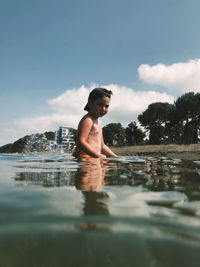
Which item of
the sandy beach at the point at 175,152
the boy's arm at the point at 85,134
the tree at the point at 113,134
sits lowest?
the sandy beach at the point at 175,152

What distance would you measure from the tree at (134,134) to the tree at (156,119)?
41.4ft

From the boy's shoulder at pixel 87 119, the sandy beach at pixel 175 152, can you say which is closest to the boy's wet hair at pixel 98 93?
the boy's shoulder at pixel 87 119

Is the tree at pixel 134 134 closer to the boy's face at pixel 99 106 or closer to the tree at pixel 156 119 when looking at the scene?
the tree at pixel 156 119

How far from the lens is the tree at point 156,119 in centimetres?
5612

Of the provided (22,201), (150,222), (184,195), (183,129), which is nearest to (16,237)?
(22,201)

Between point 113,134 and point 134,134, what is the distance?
514 inches

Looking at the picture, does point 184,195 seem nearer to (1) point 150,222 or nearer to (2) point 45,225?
(1) point 150,222

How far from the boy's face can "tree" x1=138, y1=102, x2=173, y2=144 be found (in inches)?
2089

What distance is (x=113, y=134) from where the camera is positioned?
A: 272ft

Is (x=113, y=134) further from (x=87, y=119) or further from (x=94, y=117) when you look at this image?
(x=87, y=119)

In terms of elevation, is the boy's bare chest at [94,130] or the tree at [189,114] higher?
the tree at [189,114]

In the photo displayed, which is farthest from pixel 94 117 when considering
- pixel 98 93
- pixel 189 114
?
pixel 189 114

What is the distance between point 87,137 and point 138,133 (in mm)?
67020

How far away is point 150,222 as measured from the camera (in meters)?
0.85
